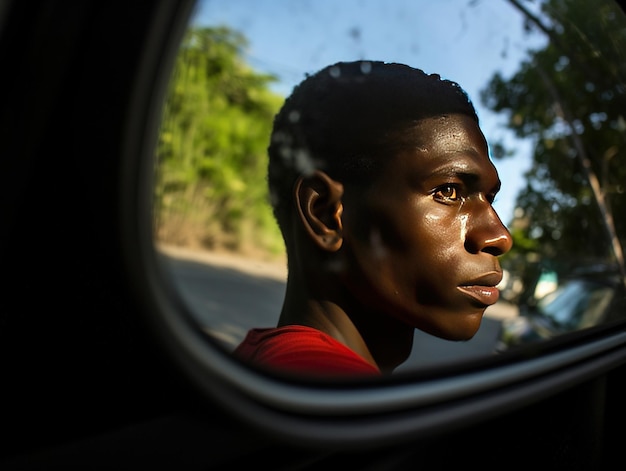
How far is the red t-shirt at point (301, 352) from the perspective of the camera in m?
1.26

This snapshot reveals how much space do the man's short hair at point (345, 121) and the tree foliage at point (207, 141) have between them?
20 centimetres

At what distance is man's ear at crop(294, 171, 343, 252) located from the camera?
140cm

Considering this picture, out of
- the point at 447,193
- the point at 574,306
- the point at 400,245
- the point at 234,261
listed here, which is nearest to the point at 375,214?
the point at 400,245

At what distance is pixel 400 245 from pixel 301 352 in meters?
0.36

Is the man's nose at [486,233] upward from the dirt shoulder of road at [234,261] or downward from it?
upward

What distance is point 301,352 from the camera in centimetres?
132

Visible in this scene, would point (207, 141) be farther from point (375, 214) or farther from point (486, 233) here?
point (486, 233)

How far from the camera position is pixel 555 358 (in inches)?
78.3

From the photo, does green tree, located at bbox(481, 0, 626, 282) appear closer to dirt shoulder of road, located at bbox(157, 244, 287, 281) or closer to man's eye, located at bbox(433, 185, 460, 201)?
man's eye, located at bbox(433, 185, 460, 201)

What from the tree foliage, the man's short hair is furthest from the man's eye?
the tree foliage

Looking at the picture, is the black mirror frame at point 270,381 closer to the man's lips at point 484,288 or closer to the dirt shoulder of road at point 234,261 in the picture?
the dirt shoulder of road at point 234,261

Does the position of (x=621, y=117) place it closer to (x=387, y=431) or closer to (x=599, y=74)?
(x=599, y=74)

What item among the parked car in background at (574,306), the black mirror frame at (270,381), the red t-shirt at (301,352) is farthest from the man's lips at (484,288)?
the parked car in background at (574,306)

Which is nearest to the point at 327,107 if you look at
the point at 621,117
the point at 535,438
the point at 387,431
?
the point at 387,431
